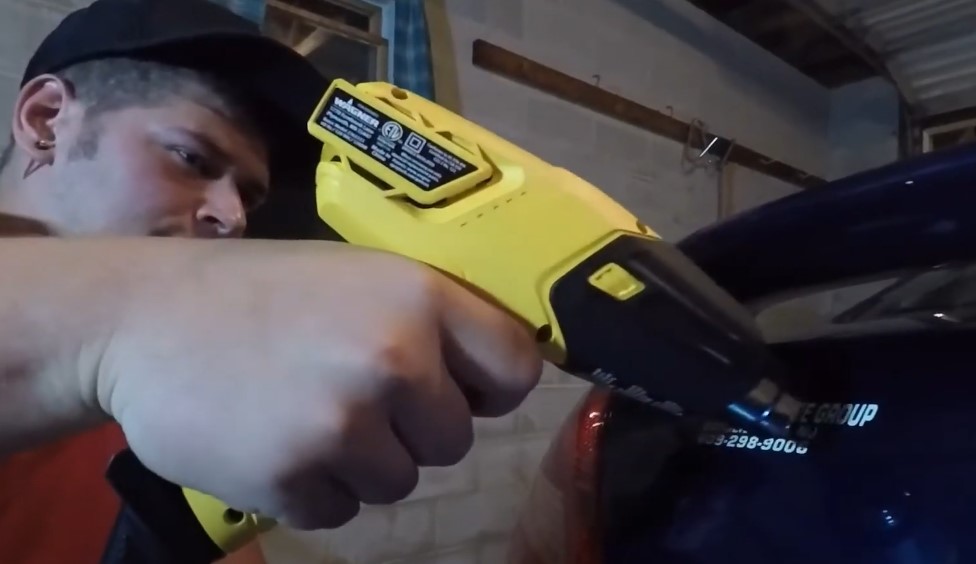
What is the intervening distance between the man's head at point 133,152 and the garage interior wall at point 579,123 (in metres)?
0.31

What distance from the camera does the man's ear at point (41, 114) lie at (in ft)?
2.77

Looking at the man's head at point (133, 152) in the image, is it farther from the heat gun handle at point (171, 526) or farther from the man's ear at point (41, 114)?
the heat gun handle at point (171, 526)

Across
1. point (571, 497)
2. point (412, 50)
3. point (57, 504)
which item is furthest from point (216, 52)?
point (412, 50)

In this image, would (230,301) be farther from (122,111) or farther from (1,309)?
(122,111)

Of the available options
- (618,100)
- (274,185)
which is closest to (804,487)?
(274,185)

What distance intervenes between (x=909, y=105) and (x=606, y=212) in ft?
8.75

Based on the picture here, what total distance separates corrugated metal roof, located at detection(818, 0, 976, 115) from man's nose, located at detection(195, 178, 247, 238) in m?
1.96

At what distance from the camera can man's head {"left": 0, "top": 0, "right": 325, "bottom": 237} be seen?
79 cm

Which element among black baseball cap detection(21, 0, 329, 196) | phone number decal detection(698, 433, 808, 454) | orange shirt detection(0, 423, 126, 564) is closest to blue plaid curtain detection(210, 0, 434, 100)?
black baseball cap detection(21, 0, 329, 196)

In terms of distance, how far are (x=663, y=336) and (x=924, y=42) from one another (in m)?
2.50

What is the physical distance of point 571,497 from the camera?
53 centimetres

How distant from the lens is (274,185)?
909 mm

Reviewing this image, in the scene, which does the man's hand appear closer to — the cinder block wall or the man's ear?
the man's ear

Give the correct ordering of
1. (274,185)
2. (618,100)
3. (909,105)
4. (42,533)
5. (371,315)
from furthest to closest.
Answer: (909,105), (618,100), (274,185), (42,533), (371,315)
